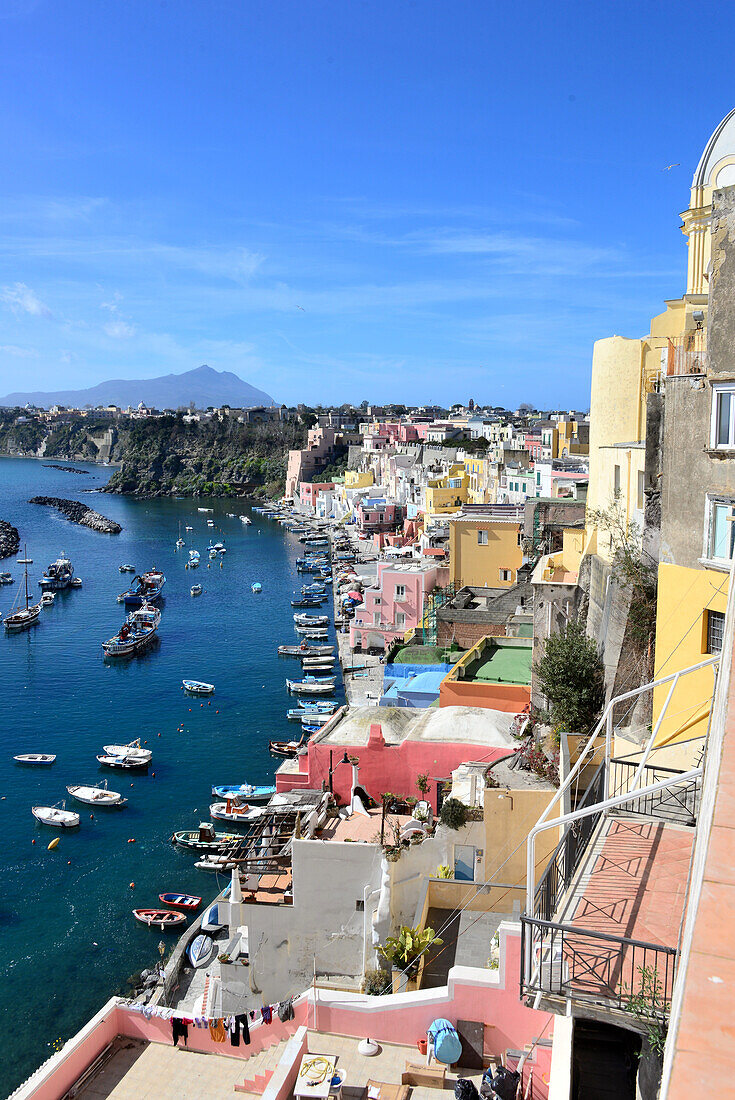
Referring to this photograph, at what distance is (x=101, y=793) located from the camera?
17.8 meters

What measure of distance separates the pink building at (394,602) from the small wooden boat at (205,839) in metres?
11.2

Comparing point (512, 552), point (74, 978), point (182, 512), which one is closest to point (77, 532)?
point (182, 512)

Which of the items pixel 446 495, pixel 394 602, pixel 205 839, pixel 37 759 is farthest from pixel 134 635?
pixel 446 495

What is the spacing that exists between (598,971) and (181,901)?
1160 centimetres

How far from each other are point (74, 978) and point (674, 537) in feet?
36.6

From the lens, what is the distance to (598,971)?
3.75 metres

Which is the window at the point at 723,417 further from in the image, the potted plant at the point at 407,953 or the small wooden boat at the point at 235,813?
the small wooden boat at the point at 235,813

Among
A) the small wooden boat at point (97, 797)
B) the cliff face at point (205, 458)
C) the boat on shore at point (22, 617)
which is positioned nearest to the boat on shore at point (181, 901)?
the small wooden boat at point (97, 797)

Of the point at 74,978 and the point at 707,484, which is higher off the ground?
the point at 707,484

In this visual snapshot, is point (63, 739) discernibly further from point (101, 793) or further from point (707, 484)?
point (707, 484)

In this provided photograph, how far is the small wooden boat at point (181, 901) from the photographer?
13.8 metres

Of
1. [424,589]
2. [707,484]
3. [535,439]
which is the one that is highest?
[535,439]

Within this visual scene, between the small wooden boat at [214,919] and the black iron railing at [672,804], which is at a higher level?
the black iron railing at [672,804]

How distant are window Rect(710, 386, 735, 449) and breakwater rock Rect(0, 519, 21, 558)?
51.5 meters
